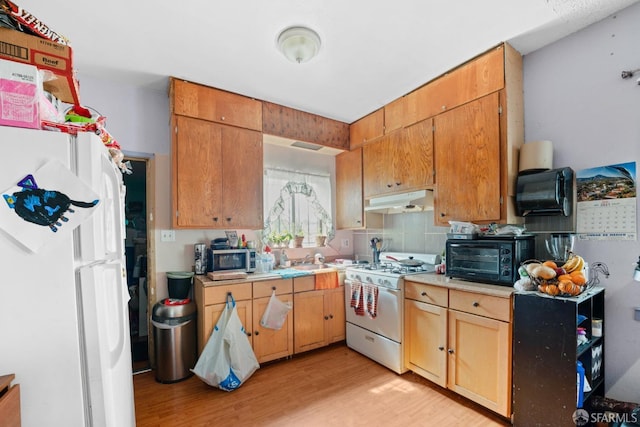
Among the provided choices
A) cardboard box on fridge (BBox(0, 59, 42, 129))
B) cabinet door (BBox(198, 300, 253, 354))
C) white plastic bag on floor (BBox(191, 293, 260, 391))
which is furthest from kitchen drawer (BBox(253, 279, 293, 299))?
cardboard box on fridge (BBox(0, 59, 42, 129))

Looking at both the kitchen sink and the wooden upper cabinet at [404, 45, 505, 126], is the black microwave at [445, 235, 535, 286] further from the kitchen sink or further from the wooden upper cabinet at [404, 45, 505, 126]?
the kitchen sink

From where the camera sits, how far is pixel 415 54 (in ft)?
7.05

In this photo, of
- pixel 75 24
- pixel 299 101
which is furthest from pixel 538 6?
pixel 75 24

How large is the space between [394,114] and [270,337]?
2506 mm

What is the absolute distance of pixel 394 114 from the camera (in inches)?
116

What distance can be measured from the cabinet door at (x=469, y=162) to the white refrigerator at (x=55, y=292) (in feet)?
7.71

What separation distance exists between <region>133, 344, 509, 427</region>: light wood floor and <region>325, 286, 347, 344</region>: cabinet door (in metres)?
0.41

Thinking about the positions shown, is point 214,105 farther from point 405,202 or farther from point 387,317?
point 387,317

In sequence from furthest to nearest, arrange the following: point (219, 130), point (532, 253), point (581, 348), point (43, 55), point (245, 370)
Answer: point (219, 130)
point (245, 370)
point (532, 253)
point (581, 348)
point (43, 55)

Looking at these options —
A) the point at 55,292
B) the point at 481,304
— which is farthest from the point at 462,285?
the point at 55,292

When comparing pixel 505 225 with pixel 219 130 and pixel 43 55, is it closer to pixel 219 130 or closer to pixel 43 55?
pixel 219 130

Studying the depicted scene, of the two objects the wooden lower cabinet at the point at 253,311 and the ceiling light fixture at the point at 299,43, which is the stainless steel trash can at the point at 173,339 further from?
the ceiling light fixture at the point at 299,43

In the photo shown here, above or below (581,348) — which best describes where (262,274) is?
above

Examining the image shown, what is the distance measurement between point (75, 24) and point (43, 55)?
104cm
